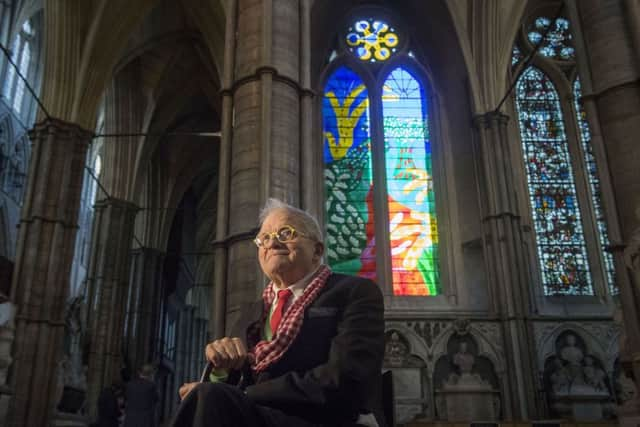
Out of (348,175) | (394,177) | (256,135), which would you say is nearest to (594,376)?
(394,177)

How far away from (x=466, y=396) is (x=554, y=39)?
31.2 ft

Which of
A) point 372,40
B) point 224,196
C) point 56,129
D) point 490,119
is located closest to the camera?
point 224,196

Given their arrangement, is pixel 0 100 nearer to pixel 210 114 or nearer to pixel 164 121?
pixel 164 121

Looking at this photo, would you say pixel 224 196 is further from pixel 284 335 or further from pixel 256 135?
pixel 284 335

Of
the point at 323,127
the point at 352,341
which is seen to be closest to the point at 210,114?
the point at 323,127

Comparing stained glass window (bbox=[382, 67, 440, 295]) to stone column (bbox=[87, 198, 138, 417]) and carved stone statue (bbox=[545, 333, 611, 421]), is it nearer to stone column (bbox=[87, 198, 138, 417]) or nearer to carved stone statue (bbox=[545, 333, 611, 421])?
carved stone statue (bbox=[545, 333, 611, 421])

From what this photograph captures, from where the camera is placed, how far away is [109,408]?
27.7 ft

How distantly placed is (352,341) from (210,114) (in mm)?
19600

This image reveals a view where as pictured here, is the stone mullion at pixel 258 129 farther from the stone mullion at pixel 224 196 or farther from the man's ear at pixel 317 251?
the man's ear at pixel 317 251

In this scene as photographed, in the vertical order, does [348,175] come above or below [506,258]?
above

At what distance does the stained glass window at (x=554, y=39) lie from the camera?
51.8 feet

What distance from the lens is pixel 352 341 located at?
5.80 ft

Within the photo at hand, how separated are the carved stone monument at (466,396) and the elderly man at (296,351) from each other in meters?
10.00

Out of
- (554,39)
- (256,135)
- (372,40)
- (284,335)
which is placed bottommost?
(284,335)
